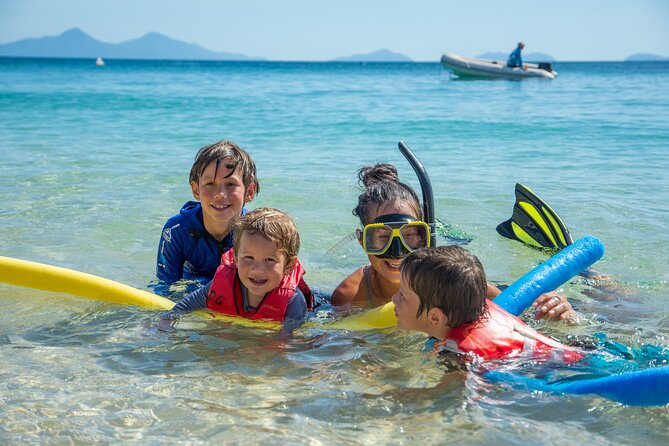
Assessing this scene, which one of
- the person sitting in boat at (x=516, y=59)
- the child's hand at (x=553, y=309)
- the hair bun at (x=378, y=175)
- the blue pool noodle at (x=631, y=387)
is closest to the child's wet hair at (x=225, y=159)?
the hair bun at (x=378, y=175)

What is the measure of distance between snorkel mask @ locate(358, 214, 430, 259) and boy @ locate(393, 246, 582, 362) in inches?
22.1

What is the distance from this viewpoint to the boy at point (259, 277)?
11.3 feet

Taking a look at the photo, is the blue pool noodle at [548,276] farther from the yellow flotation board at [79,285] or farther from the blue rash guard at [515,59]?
the blue rash guard at [515,59]

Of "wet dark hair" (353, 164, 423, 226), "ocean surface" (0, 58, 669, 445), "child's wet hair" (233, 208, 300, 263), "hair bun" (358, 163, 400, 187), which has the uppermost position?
"hair bun" (358, 163, 400, 187)

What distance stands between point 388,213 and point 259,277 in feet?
2.37

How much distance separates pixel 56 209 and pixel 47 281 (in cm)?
325

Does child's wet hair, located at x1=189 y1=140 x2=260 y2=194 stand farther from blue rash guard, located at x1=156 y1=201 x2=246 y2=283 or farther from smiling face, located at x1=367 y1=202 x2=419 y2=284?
smiling face, located at x1=367 y1=202 x2=419 y2=284

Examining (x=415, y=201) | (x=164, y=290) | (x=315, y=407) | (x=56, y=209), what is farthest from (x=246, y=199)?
(x=56, y=209)

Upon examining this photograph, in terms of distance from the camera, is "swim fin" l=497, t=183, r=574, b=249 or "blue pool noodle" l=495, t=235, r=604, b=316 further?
"swim fin" l=497, t=183, r=574, b=249

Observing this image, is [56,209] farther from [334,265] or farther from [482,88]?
[482,88]

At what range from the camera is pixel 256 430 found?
104 inches

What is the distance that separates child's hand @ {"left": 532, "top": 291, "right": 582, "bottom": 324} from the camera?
12.5 feet

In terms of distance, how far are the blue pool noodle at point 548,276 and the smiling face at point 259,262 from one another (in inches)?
41.1

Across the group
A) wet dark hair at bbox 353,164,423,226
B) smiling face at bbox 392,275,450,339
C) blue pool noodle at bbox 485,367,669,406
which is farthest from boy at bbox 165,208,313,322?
blue pool noodle at bbox 485,367,669,406
